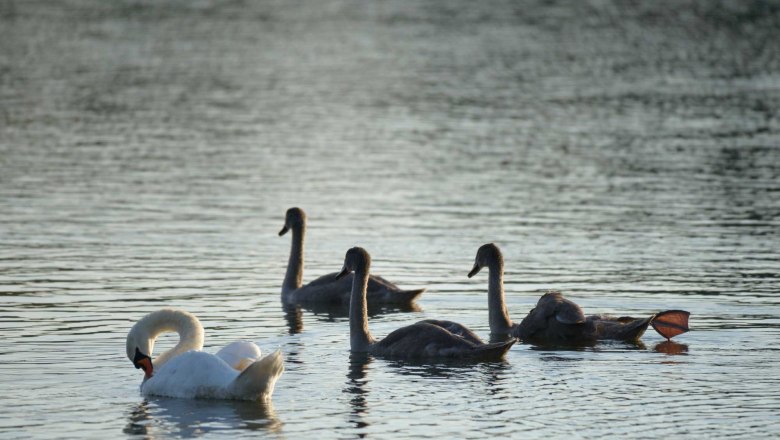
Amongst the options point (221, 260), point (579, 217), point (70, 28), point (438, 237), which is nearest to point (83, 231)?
point (221, 260)

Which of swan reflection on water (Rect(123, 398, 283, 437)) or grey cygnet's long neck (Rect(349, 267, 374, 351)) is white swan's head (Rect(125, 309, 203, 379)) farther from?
grey cygnet's long neck (Rect(349, 267, 374, 351))

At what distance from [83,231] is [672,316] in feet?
36.2

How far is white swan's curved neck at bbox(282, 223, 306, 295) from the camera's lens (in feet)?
68.8

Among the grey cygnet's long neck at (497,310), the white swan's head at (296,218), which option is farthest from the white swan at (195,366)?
the white swan's head at (296,218)

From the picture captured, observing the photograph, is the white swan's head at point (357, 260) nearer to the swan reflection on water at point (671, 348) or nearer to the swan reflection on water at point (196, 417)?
the swan reflection on water at point (671, 348)

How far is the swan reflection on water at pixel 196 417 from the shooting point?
13.7m

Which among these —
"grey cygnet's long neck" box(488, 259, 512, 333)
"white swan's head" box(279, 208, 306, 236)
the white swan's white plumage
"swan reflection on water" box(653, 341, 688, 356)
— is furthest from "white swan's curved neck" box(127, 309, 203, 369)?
"white swan's head" box(279, 208, 306, 236)

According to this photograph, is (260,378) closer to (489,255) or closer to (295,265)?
(489,255)

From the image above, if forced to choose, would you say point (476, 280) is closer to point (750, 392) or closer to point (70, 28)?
point (750, 392)

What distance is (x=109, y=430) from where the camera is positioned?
44.9 feet

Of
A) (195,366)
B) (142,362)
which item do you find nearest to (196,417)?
(195,366)

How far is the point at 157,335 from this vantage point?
15727 millimetres

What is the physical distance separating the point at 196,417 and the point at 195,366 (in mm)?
755

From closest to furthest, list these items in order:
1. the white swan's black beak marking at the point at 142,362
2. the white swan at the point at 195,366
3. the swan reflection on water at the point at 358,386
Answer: the swan reflection on water at the point at 358,386 < the white swan at the point at 195,366 < the white swan's black beak marking at the point at 142,362
